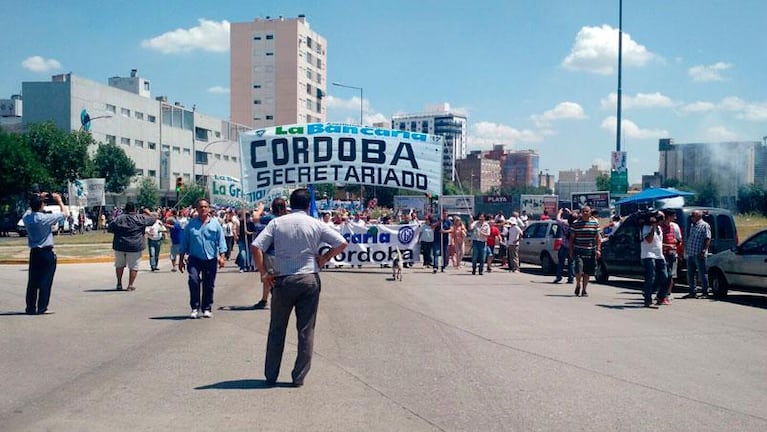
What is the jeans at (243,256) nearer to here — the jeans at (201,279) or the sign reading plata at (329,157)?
the sign reading plata at (329,157)

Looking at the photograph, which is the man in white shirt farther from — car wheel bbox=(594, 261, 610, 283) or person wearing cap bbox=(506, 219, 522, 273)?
person wearing cap bbox=(506, 219, 522, 273)

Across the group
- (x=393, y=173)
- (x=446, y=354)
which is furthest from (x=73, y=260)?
(x=446, y=354)

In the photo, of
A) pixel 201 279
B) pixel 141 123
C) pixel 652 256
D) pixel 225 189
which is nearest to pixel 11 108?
pixel 141 123

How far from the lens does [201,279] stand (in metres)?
11.4

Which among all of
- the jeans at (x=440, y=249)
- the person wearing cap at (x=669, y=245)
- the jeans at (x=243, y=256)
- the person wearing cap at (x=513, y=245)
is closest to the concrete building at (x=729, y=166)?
the person wearing cap at (x=513, y=245)

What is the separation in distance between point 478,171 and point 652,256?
166744mm

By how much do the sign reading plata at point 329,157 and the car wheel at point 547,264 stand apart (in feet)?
14.0

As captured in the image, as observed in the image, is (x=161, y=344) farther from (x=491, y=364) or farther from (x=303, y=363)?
(x=491, y=364)

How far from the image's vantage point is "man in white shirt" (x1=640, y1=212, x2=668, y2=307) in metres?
13.4

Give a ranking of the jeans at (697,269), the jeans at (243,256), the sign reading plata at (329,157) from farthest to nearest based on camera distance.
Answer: the sign reading plata at (329,157) → the jeans at (243,256) → the jeans at (697,269)

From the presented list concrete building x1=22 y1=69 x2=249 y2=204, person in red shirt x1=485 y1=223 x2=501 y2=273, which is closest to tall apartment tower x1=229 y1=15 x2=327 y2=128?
concrete building x1=22 y1=69 x2=249 y2=204

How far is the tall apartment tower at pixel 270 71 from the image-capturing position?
333 feet

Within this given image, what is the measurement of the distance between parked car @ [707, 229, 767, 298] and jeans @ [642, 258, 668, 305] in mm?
2035

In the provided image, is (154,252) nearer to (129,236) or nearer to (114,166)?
(129,236)
